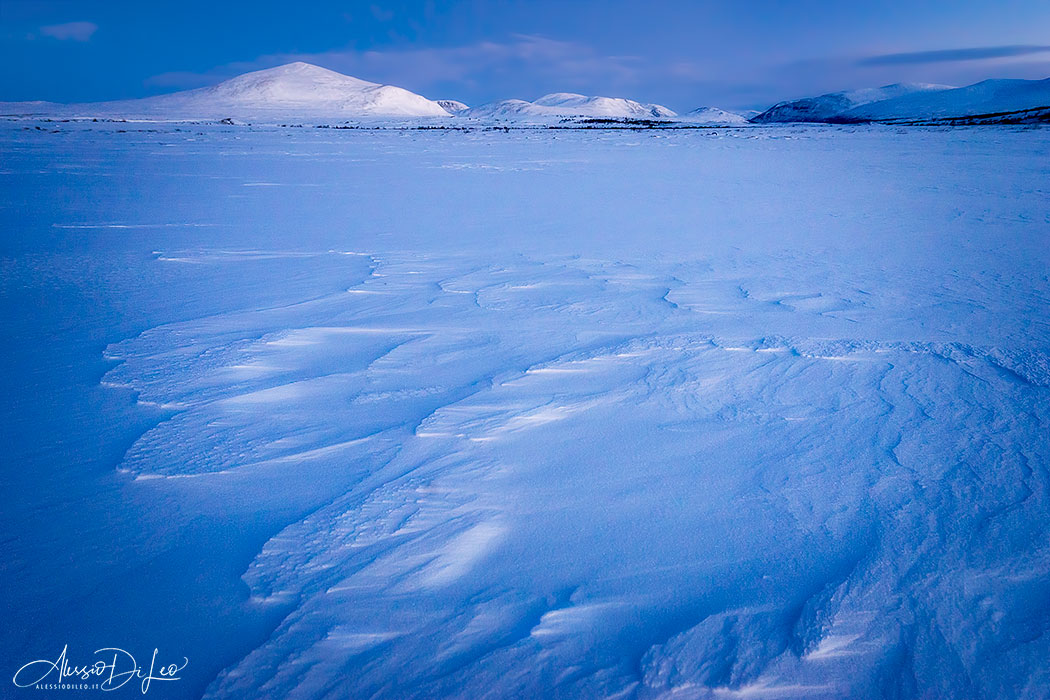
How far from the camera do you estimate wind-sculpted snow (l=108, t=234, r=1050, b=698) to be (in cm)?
107

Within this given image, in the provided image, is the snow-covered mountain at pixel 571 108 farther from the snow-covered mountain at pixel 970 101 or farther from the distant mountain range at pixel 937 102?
the snow-covered mountain at pixel 970 101

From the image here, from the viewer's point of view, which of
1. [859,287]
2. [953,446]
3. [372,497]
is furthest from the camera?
[859,287]

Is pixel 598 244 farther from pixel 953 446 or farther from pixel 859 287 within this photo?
pixel 953 446

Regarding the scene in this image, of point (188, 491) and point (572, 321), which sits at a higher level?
point (572, 321)

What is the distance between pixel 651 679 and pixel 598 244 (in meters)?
3.34

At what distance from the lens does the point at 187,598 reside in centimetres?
119

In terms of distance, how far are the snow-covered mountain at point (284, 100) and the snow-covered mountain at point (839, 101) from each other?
40.2 m

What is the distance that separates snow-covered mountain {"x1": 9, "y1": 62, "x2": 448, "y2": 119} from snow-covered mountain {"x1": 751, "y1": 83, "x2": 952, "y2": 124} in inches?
1582

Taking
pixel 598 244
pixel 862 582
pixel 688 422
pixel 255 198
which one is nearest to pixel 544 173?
pixel 255 198

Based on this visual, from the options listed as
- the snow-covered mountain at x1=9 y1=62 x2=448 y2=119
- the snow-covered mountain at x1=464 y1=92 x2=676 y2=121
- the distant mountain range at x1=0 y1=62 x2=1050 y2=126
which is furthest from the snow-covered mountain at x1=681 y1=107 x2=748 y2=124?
the snow-covered mountain at x1=9 y1=62 x2=448 y2=119

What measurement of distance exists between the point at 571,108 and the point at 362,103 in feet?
81.4
